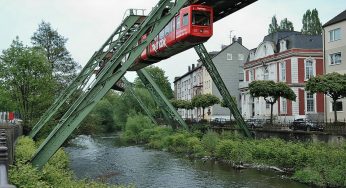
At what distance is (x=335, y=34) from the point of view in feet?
150

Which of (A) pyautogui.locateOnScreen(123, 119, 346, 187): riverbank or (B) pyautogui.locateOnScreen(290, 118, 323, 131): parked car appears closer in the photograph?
(A) pyautogui.locateOnScreen(123, 119, 346, 187): riverbank

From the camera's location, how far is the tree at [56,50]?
2194 inches

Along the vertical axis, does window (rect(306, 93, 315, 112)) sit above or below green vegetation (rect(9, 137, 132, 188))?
above

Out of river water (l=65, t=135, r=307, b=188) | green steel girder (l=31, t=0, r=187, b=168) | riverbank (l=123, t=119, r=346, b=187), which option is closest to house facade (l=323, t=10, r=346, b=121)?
riverbank (l=123, t=119, r=346, b=187)

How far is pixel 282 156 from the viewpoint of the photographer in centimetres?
2866

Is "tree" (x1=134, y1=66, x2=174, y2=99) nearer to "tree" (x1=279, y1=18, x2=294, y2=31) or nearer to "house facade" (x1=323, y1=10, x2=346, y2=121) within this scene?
"tree" (x1=279, y1=18, x2=294, y2=31)

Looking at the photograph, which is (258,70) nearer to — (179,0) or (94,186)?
(179,0)

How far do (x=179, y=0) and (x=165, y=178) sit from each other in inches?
460

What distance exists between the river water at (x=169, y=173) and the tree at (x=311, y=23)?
161ft

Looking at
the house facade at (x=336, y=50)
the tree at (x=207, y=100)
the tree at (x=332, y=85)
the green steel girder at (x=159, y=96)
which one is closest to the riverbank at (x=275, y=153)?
the green steel girder at (x=159, y=96)

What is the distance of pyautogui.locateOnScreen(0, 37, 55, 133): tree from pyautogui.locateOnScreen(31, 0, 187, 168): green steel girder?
1845 cm

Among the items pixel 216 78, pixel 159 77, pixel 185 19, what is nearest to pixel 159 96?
pixel 216 78

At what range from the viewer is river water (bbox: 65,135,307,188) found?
970 inches

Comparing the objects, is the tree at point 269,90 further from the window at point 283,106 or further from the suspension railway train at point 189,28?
the suspension railway train at point 189,28
